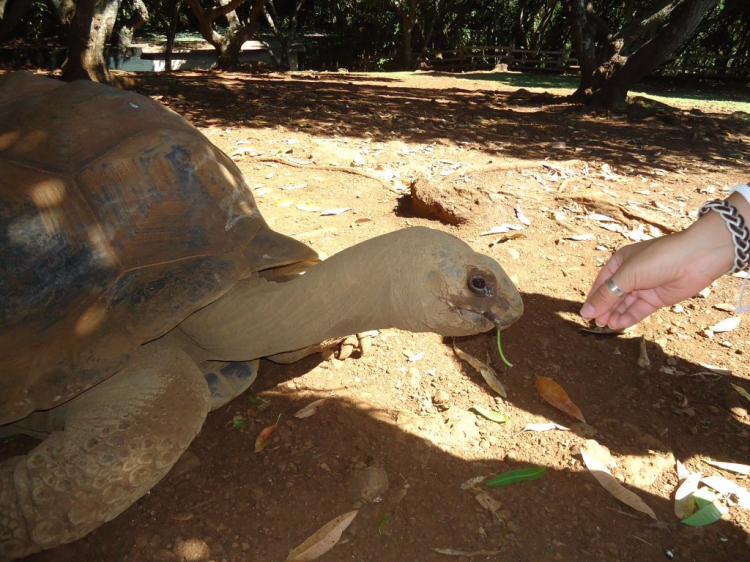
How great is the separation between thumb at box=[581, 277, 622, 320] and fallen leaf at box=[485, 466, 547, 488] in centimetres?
61

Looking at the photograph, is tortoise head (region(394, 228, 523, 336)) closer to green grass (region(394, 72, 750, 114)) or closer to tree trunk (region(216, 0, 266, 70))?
green grass (region(394, 72, 750, 114))

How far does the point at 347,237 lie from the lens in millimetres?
3352

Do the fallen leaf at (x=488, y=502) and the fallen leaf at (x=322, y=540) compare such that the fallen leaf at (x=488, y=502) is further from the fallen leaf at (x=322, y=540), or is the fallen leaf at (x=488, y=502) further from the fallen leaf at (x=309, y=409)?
the fallen leaf at (x=309, y=409)

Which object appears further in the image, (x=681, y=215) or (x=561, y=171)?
(x=561, y=171)

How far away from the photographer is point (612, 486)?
185cm

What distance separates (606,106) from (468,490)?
8.43 m

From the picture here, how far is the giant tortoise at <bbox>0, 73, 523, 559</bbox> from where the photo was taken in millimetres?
1550

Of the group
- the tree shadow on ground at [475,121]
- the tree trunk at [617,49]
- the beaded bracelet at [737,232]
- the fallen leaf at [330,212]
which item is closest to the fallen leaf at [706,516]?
the beaded bracelet at [737,232]

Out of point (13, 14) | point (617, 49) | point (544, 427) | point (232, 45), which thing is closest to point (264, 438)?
point (544, 427)

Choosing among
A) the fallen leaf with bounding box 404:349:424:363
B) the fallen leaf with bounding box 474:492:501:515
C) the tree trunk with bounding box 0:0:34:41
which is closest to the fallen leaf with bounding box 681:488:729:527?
the fallen leaf with bounding box 474:492:501:515

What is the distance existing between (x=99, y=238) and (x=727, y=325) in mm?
2959

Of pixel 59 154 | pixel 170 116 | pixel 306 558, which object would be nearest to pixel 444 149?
pixel 170 116

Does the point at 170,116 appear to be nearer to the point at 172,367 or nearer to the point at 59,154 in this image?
the point at 59,154

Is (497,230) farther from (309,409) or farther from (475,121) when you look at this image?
(475,121)
